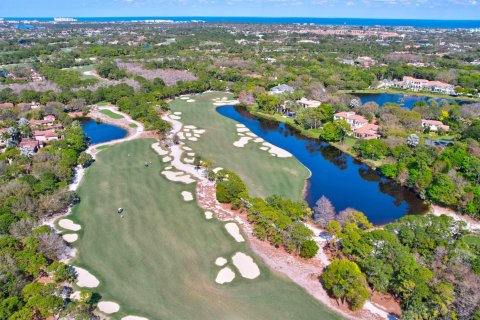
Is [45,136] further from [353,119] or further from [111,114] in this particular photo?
[353,119]

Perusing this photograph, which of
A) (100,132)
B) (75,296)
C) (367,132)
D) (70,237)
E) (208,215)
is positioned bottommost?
(100,132)

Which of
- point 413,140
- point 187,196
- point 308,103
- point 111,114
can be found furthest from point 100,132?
point 413,140

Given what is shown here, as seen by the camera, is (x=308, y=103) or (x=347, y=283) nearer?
(x=347, y=283)

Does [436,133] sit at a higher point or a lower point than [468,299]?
lower

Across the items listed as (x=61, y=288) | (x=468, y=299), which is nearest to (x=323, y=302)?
(x=468, y=299)

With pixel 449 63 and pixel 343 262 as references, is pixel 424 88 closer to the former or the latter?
pixel 449 63

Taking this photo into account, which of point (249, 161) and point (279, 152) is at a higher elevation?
point (249, 161)

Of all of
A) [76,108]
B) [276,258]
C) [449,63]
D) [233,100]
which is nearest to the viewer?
[276,258]
